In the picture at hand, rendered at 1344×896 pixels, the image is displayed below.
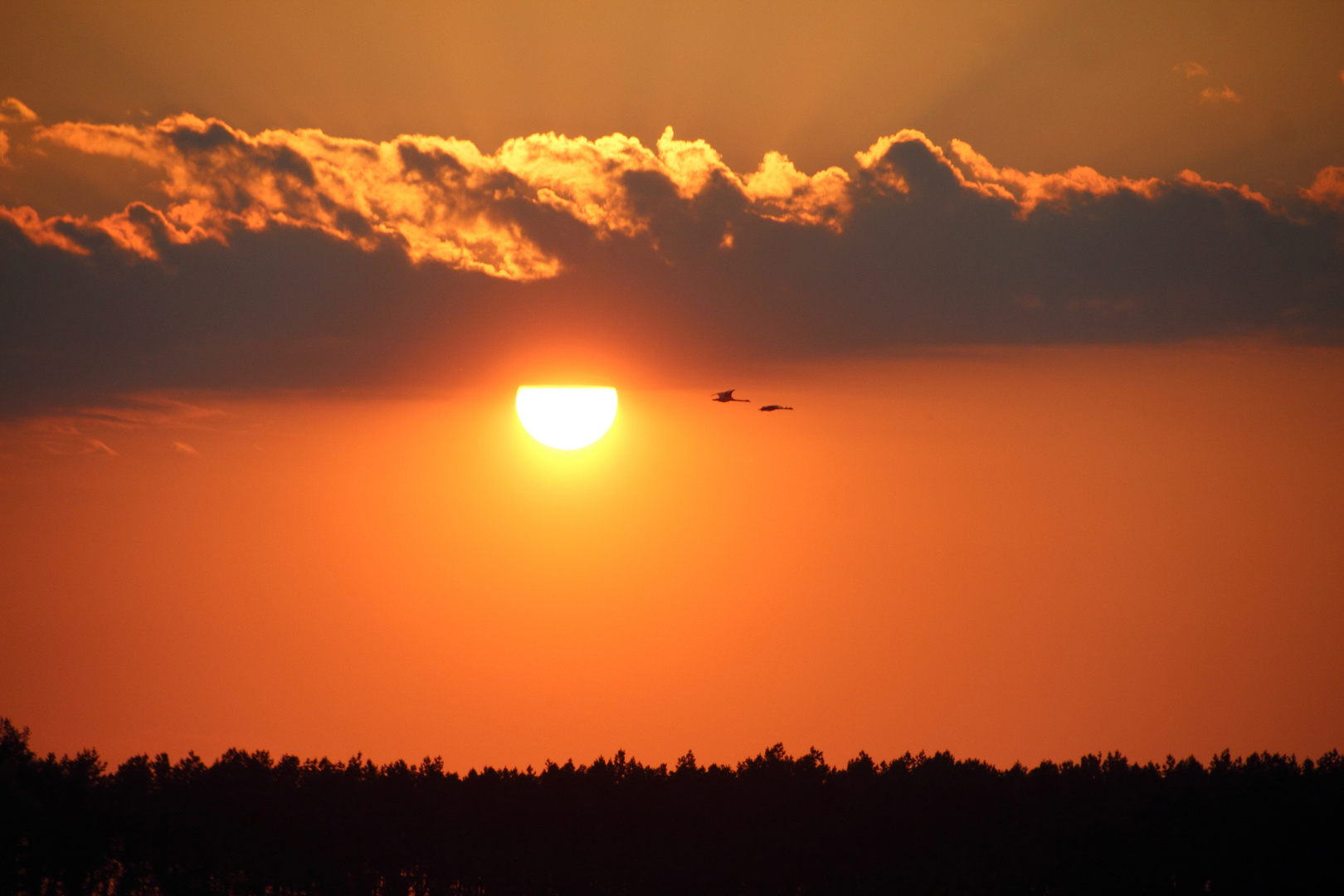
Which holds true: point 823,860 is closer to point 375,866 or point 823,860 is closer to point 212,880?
point 375,866

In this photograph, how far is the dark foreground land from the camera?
2992 inches

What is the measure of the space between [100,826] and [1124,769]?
59.0m

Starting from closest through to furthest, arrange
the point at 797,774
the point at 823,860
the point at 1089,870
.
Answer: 1. the point at 1089,870
2. the point at 823,860
3. the point at 797,774

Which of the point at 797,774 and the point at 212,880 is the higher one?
the point at 797,774

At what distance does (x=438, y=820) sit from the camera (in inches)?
Result: 3214

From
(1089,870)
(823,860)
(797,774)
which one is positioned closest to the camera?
(1089,870)

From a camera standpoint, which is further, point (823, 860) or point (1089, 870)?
point (823, 860)

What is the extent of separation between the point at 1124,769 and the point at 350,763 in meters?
46.6

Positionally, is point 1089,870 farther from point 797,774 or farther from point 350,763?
point 350,763

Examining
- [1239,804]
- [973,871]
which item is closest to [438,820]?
[973,871]

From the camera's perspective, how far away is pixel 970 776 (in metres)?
83.9

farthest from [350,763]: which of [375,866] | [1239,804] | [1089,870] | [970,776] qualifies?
[1239,804]

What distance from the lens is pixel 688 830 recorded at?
80875mm

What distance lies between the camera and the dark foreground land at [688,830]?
76.0 meters
